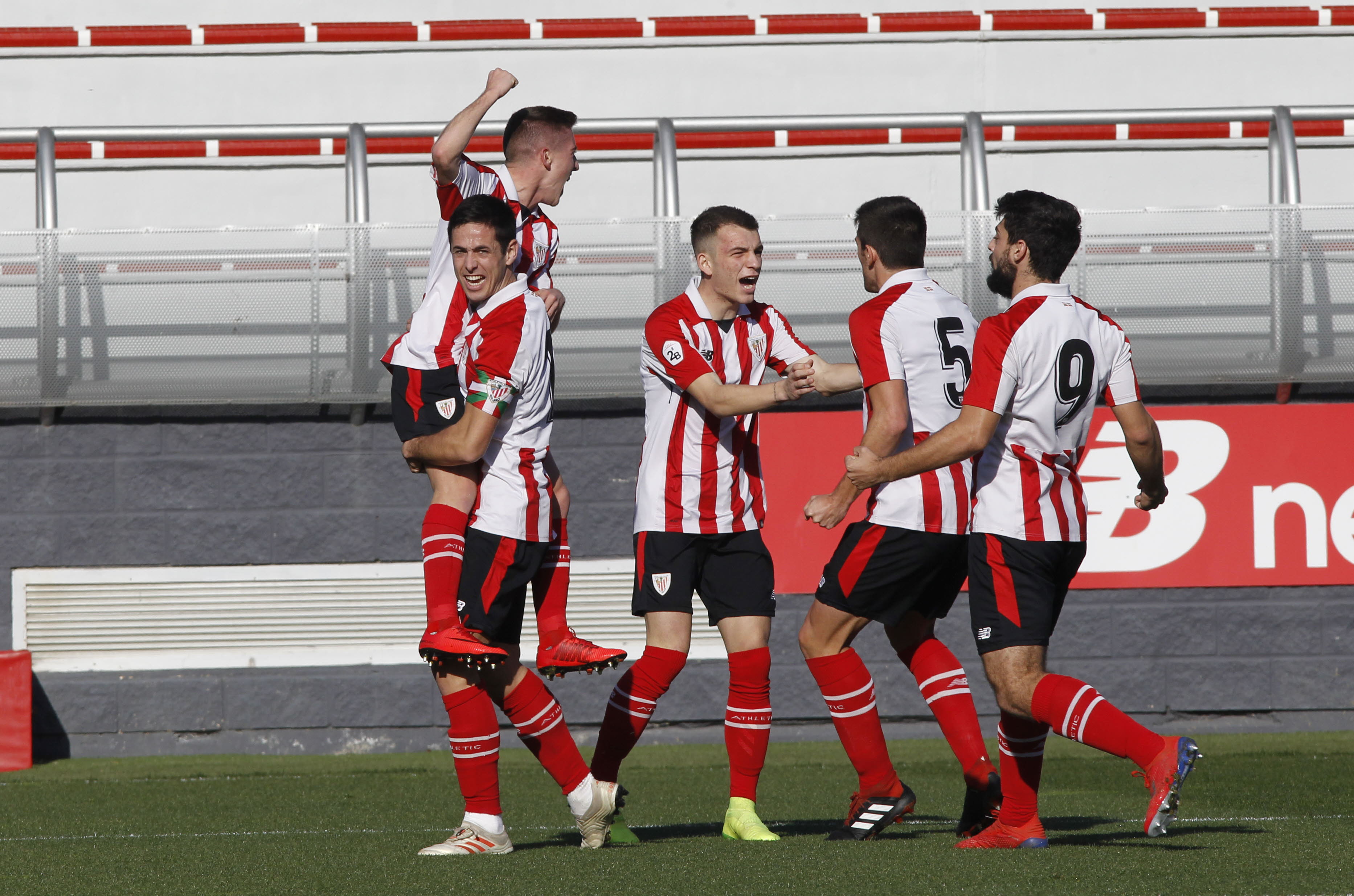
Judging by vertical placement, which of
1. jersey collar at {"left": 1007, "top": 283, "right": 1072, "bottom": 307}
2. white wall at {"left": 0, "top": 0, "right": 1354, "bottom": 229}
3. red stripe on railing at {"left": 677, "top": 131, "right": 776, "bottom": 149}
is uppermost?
white wall at {"left": 0, "top": 0, "right": 1354, "bottom": 229}

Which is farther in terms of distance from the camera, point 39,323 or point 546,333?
point 39,323

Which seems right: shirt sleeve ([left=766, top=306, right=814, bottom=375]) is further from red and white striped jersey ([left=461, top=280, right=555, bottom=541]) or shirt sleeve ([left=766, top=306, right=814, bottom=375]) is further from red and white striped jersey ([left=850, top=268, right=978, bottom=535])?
red and white striped jersey ([left=461, top=280, right=555, bottom=541])

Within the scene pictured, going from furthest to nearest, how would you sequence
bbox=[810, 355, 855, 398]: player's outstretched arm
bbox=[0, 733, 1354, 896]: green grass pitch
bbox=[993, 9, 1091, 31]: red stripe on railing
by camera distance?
bbox=[993, 9, 1091, 31]: red stripe on railing < bbox=[810, 355, 855, 398]: player's outstretched arm < bbox=[0, 733, 1354, 896]: green grass pitch

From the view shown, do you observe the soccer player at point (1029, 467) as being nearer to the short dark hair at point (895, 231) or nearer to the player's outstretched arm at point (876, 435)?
the player's outstretched arm at point (876, 435)

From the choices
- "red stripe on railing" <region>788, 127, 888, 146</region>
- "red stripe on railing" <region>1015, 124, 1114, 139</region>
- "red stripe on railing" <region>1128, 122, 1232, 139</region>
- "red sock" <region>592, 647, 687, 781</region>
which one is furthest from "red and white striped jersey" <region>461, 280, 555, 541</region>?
"red stripe on railing" <region>1128, 122, 1232, 139</region>

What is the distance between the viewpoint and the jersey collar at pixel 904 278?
461cm

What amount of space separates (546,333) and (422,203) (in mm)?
4709

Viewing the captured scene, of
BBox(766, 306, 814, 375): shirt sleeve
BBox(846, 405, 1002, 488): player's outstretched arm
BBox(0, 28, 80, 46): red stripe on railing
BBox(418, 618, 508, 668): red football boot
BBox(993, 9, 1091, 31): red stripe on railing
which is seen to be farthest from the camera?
BBox(993, 9, 1091, 31): red stripe on railing

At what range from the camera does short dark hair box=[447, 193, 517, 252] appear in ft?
14.1

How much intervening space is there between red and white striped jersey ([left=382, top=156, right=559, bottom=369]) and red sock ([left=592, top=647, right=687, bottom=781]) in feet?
3.82

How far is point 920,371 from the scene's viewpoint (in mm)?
4547

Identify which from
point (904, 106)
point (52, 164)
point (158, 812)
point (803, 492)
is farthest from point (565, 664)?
point (904, 106)

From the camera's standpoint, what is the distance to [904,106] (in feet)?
30.3

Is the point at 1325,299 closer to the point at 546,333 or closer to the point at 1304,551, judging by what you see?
the point at 1304,551
